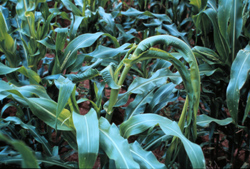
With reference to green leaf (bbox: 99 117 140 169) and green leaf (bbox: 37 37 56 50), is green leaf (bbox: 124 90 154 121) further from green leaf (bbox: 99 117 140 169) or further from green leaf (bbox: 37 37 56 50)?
green leaf (bbox: 37 37 56 50)

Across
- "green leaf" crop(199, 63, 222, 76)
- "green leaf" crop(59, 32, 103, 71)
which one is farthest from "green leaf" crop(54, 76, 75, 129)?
"green leaf" crop(199, 63, 222, 76)

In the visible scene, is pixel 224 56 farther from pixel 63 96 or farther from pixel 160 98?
pixel 63 96

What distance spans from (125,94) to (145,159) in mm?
316

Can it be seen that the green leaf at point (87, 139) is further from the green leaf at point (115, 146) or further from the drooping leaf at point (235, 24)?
the drooping leaf at point (235, 24)

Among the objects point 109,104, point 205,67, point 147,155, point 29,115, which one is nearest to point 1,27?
point 29,115

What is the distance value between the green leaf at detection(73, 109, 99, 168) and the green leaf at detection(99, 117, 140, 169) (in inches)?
2.0

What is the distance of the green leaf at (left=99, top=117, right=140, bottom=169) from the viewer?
2.10 ft

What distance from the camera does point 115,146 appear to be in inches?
27.1

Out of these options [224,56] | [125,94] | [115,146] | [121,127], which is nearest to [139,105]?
[125,94]

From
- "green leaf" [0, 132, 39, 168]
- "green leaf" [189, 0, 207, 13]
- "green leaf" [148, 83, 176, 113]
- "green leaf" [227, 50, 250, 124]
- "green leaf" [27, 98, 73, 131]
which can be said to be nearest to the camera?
"green leaf" [0, 132, 39, 168]

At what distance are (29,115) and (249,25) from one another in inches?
43.0

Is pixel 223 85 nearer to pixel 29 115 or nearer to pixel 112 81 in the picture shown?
pixel 112 81

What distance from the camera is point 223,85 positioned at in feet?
3.82

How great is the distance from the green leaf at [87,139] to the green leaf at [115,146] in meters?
0.05
